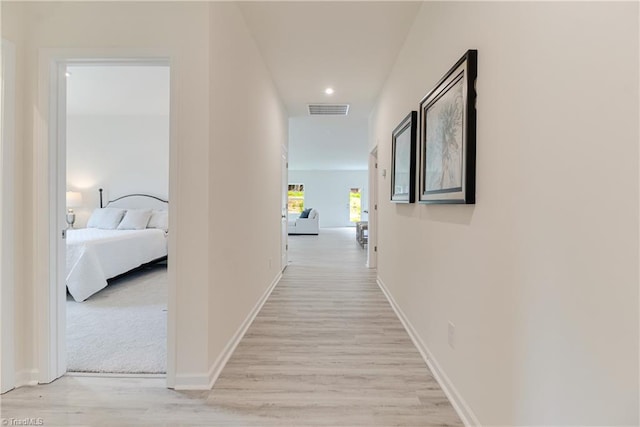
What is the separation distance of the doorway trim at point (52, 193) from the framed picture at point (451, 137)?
1.50 meters

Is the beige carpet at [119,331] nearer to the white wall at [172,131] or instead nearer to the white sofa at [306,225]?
the white wall at [172,131]

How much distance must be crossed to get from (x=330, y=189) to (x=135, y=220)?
29.4 feet

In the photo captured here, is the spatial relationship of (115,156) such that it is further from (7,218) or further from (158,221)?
(7,218)

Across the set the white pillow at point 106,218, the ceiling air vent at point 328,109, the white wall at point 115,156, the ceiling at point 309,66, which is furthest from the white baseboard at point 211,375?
the white wall at point 115,156

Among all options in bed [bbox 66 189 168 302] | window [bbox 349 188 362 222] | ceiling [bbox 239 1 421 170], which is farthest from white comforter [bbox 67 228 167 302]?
window [bbox 349 188 362 222]

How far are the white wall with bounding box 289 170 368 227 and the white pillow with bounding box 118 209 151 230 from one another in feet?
27.1

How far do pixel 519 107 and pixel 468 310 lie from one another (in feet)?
3.03

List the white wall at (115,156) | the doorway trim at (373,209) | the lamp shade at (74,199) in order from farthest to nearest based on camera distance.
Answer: the white wall at (115,156) → the lamp shade at (74,199) → the doorway trim at (373,209)

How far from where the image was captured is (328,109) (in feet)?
15.4

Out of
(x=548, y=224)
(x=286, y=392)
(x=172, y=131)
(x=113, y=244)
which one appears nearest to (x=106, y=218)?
(x=113, y=244)

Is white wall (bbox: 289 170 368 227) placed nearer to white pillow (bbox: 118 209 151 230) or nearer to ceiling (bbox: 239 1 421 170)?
ceiling (bbox: 239 1 421 170)

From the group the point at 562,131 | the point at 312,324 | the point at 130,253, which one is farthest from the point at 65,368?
the point at 562,131

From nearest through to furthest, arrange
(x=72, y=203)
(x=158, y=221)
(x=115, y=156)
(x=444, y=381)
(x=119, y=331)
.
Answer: (x=444, y=381), (x=119, y=331), (x=158, y=221), (x=72, y=203), (x=115, y=156)

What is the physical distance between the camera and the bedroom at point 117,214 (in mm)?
2207
